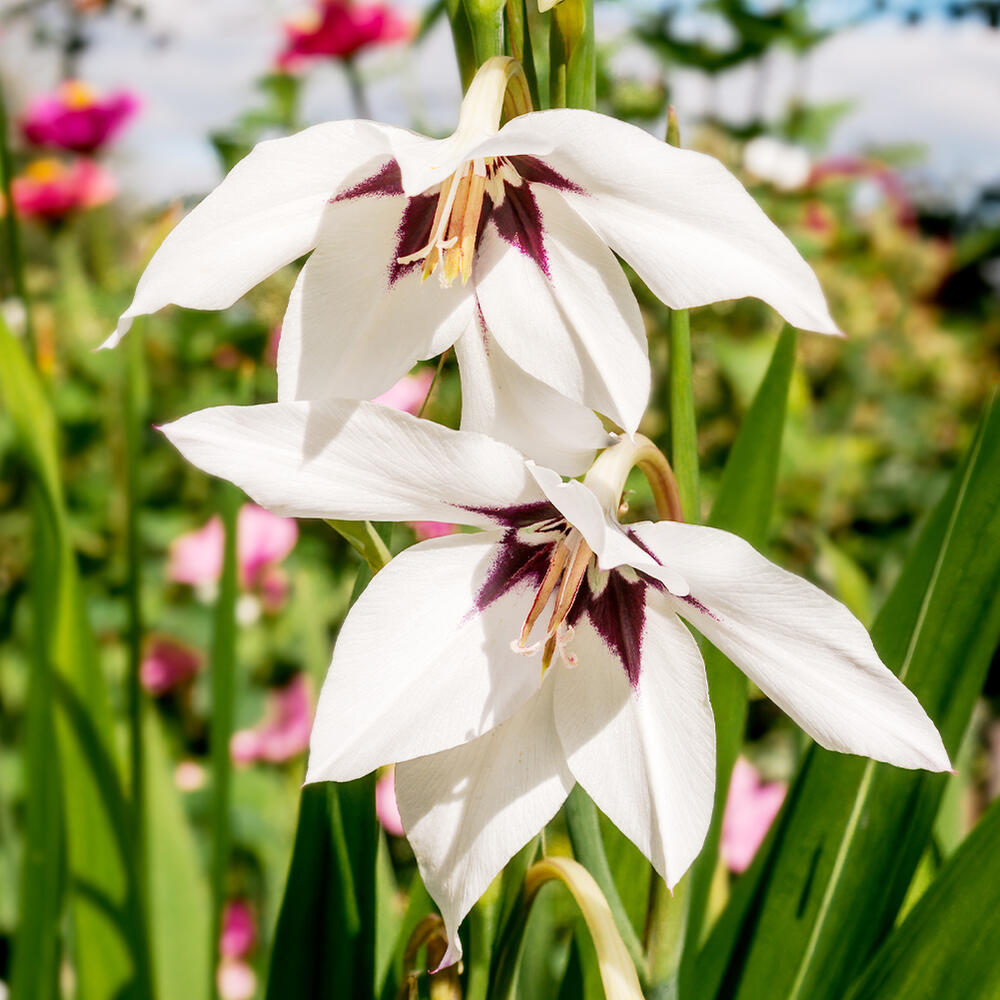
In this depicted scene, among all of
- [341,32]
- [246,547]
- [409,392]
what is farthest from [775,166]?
[246,547]

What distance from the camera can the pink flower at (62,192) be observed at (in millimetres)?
1951

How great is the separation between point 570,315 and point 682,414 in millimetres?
130

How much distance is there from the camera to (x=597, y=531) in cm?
35

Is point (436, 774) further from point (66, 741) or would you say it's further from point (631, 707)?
point (66, 741)

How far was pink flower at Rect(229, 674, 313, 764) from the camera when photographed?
1.44 metres

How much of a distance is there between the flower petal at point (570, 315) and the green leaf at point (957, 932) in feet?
0.84

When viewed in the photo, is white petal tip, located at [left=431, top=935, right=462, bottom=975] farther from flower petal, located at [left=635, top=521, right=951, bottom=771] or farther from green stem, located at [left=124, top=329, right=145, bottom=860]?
green stem, located at [left=124, top=329, right=145, bottom=860]

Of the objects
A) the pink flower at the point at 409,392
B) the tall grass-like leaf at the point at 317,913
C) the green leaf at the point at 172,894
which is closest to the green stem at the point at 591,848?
the tall grass-like leaf at the point at 317,913

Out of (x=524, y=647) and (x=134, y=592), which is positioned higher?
(x=524, y=647)

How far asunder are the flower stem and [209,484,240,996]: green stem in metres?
0.30

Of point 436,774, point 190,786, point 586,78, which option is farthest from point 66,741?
point 190,786

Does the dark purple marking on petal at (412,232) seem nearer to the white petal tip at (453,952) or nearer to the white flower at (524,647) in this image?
the white flower at (524,647)

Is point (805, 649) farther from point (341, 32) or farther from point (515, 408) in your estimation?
→ point (341, 32)

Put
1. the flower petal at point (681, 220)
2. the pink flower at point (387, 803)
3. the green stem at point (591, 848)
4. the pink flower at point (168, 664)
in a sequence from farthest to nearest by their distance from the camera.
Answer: the pink flower at point (168, 664), the pink flower at point (387, 803), the green stem at point (591, 848), the flower petal at point (681, 220)
